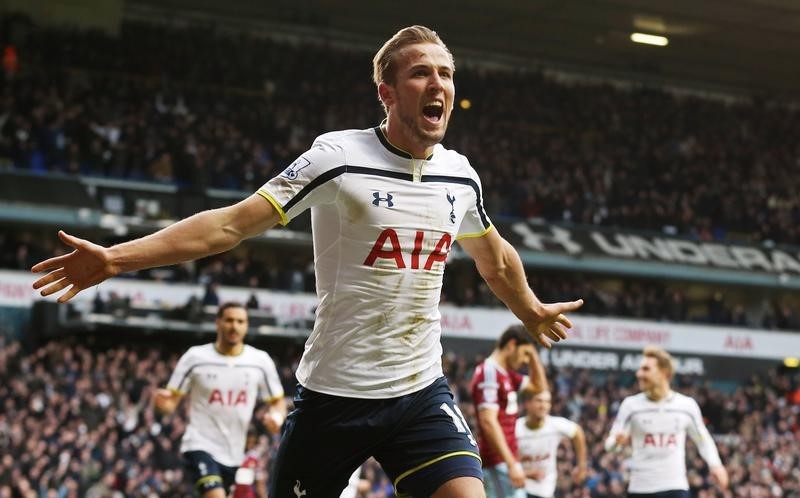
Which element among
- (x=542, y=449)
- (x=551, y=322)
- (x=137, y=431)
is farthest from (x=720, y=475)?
(x=137, y=431)

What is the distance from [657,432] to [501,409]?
1943 millimetres

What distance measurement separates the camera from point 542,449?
12.5m

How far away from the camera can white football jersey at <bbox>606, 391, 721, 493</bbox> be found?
11.7m

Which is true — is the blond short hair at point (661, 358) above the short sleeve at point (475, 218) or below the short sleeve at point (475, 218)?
below

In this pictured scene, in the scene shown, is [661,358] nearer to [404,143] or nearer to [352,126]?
[404,143]

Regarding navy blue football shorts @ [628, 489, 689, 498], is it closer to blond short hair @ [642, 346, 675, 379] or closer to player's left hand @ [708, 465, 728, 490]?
player's left hand @ [708, 465, 728, 490]

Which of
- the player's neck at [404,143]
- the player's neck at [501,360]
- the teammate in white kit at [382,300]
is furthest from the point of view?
the player's neck at [501,360]

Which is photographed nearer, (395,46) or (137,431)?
(395,46)

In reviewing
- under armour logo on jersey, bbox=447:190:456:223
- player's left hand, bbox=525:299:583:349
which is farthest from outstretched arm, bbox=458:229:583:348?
under armour logo on jersey, bbox=447:190:456:223

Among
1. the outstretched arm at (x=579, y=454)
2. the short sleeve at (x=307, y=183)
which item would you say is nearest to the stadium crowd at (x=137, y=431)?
the outstretched arm at (x=579, y=454)

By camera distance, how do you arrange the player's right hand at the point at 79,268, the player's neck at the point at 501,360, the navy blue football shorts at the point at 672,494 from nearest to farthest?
the player's right hand at the point at 79,268 → the player's neck at the point at 501,360 → the navy blue football shorts at the point at 672,494

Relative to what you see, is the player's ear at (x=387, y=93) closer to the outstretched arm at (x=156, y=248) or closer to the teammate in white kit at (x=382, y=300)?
the teammate in white kit at (x=382, y=300)

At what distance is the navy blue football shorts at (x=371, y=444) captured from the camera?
5.19 m

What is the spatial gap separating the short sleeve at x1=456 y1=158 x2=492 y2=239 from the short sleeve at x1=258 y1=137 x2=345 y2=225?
27.8 inches
